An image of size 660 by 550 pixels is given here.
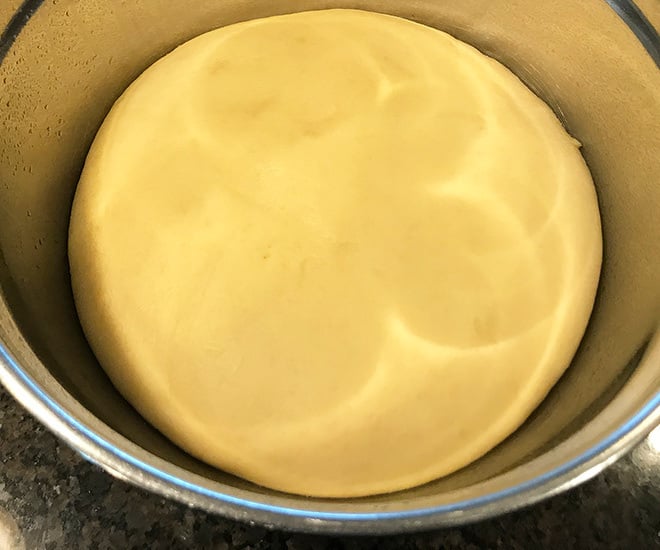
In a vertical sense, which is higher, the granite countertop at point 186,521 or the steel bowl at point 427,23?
the steel bowl at point 427,23

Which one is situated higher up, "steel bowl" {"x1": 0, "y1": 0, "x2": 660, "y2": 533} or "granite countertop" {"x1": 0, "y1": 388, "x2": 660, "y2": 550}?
"steel bowl" {"x1": 0, "y1": 0, "x2": 660, "y2": 533}

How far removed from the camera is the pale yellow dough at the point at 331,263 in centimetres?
61

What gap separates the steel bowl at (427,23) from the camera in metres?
0.49

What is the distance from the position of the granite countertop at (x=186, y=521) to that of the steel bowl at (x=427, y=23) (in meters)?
0.06

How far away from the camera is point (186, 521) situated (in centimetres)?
65

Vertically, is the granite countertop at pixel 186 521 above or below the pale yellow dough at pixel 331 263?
below

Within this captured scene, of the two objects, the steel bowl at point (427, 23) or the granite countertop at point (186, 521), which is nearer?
the steel bowl at point (427, 23)

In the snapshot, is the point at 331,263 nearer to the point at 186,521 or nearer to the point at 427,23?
the point at 186,521

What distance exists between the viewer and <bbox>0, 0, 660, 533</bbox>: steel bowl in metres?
0.49

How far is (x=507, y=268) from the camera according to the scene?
0.66 m

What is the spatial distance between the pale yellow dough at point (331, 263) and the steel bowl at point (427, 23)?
0.11ft

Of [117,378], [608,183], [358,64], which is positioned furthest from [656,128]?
[117,378]

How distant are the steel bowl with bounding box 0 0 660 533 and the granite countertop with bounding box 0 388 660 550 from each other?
0.06 m

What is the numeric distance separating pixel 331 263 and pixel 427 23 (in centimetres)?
45
